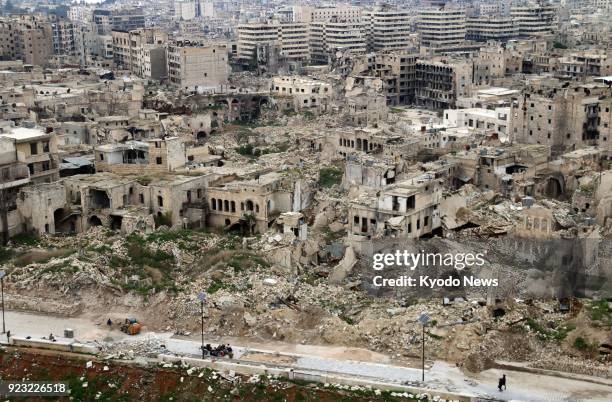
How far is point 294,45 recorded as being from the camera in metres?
119

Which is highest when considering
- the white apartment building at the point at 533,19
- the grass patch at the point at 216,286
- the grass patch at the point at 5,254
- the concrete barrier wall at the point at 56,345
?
the white apartment building at the point at 533,19

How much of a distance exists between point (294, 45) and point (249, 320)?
88060 millimetres

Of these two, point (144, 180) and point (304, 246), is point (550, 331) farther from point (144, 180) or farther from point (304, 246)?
point (144, 180)

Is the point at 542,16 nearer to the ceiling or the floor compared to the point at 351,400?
nearer to the ceiling

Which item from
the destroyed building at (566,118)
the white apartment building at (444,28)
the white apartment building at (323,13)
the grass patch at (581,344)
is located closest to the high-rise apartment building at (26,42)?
the white apartment building at (323,13)

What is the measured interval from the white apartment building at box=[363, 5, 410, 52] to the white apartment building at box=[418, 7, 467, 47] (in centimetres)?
343

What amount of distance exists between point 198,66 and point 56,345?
6177 cm

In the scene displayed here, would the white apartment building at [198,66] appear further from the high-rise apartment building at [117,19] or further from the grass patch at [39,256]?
the high-rise apartment building at [117,19]

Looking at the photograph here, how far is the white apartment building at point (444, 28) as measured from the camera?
126 meters

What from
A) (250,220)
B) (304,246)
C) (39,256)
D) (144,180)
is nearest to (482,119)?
(250,220)

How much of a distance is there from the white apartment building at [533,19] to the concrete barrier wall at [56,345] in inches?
4339

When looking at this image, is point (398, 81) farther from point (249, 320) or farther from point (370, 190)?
point (249, 320)

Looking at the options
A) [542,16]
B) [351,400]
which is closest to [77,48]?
[542,16]

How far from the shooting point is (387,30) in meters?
124
